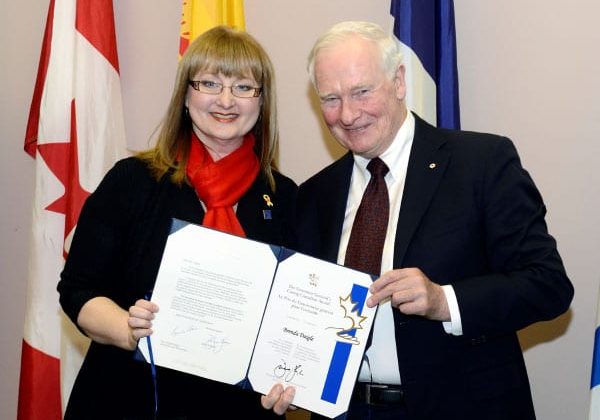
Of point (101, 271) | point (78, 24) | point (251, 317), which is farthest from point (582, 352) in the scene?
point (78, 24)

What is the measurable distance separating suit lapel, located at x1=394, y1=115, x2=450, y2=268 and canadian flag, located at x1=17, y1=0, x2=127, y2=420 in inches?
75.8

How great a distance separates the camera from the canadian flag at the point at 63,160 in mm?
4047

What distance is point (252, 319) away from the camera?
246 cm

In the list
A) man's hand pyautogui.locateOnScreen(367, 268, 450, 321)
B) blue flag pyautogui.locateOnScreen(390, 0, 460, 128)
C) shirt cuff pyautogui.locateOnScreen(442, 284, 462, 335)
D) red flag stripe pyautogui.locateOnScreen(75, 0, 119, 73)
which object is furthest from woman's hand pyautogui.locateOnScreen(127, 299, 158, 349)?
red flag stripe pyautogui.locateOnScreen(75, 0, 119, 73)

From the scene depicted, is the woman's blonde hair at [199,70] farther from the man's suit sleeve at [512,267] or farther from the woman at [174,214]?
the man's suit sleeve at [512,267]

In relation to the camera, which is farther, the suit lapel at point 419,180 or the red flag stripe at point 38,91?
the red flag stripe at point 38,91

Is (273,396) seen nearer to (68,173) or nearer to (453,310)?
(453,310)

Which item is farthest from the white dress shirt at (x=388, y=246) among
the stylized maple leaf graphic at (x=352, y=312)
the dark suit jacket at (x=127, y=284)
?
the dark suit jacket at (x=127, y=284)

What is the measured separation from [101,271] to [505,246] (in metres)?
1.35

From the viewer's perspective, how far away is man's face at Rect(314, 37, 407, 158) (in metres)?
2.71

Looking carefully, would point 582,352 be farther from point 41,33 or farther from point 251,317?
point 41,33

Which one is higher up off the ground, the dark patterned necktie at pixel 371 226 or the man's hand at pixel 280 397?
the dark patterned necktie at pixel 371 226
